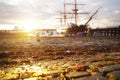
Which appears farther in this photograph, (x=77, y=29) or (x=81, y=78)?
(x=77, y=29)

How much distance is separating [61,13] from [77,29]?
94.7ft

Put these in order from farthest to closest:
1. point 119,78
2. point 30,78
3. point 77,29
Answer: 1. point 77,29
2. point 30,78
3. point 119,78

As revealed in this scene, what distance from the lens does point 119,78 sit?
14.8 ft

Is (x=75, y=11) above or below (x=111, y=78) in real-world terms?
above

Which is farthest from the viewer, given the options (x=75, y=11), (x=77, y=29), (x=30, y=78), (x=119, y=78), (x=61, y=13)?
(x=61, y=13)

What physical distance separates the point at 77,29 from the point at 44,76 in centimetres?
6061

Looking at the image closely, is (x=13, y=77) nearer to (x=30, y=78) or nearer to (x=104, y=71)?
(x=30, y=78)

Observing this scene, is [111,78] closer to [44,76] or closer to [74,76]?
[74,76]

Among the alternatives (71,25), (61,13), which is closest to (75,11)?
(71,25)

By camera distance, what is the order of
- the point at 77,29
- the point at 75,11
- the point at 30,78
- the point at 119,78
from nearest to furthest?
the point at 119,78 < the point at 30,78 < the point at 77,29 < the point at 75,11

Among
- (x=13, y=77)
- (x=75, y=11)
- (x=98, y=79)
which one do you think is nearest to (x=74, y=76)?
(x=98, y=79)

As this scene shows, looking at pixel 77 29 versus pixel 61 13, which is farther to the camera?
pixel 61 13

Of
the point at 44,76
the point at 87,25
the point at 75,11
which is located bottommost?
the point at 44,76

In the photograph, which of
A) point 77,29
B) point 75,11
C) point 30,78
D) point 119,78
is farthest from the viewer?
point 75,11
